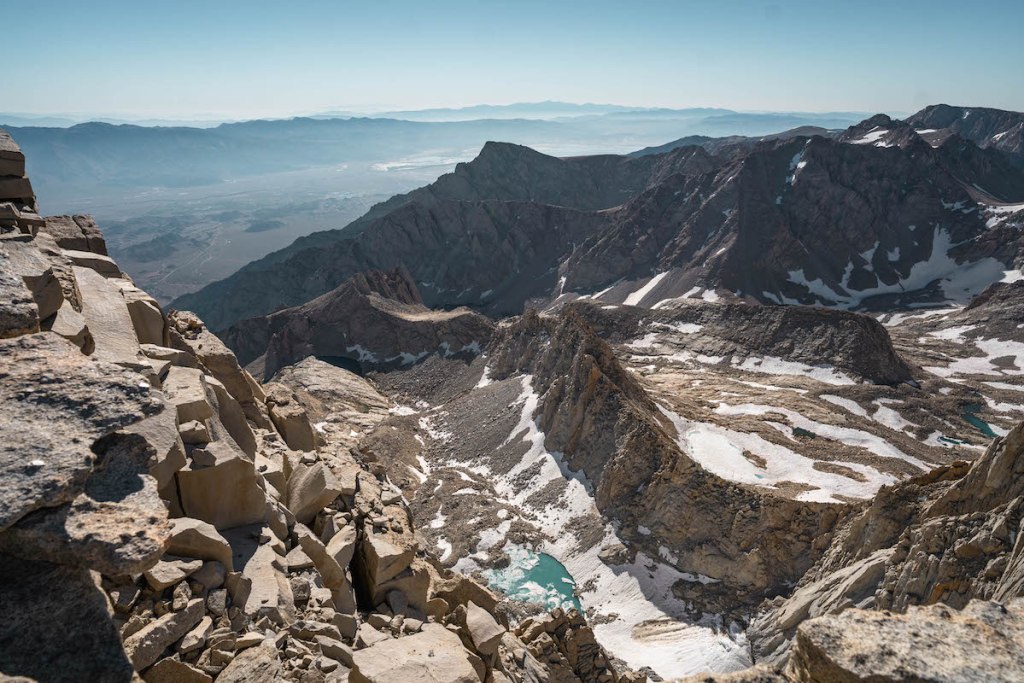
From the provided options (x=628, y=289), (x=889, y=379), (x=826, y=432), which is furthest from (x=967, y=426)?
(x=628, y=289)

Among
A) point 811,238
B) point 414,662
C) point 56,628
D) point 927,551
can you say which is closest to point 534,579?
point 927,551

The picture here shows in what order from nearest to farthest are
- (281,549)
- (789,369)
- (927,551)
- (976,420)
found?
(281,549)
(927,551)
(976,420)
(789,369)

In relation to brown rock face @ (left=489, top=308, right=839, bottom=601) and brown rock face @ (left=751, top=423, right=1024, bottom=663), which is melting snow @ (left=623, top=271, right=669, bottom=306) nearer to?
brown rock face @ (left=489, top=308, right=839, bottom=601)

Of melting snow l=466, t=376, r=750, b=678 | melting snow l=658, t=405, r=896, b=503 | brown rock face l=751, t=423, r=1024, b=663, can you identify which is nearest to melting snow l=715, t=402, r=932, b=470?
melting snow l=658, t=405, r=896, b=503

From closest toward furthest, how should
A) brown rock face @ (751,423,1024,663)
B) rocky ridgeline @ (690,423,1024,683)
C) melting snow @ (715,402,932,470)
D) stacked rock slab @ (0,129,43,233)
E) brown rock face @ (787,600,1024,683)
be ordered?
brown rock face @ (787,600,1024,683)
rocky ridgeline @ (690,423,1024,683)
brown rock face @ (751,423,1024,663)
stacked rock slab @ (0,129,43,233)
melting snow @ (715,402,932,470)

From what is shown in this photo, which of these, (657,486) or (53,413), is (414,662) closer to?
(53,413)

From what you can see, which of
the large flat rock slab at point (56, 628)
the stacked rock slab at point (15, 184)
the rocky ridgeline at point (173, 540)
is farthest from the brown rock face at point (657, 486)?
the stacked rock slab at point (15, 184)

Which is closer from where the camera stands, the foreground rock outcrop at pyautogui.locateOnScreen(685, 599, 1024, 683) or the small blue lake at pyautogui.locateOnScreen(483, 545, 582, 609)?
the foreground rock outcrop at pyautogui.locateOnScreen(685, 599, 1024, 683)
